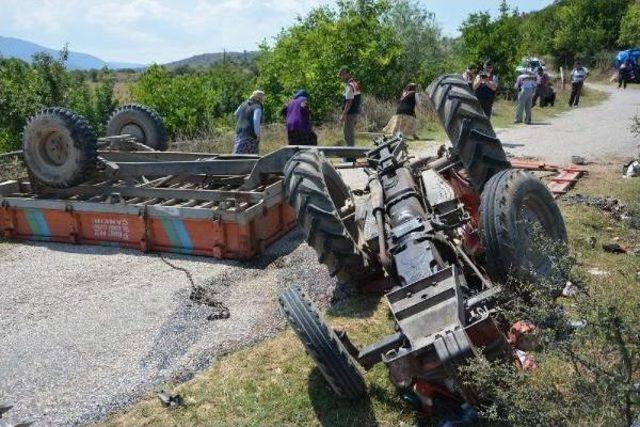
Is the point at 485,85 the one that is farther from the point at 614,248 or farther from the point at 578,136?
the point at 614,248

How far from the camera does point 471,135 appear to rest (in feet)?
17.4

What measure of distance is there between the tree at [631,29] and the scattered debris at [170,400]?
36788 millimetres

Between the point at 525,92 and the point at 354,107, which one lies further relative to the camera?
the point at 525,92

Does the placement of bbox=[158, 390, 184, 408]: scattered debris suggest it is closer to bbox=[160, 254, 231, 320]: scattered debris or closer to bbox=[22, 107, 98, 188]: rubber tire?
bbox=[160, 254, 231, 320]: scattered debris

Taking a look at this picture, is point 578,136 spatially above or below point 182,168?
below

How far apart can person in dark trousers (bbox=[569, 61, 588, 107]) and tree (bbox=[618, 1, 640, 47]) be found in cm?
1514

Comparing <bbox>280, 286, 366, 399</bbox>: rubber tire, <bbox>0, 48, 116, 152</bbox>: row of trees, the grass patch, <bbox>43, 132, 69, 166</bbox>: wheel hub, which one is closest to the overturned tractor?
<bbox>280, 286, 366, 399</bbox>: rubber tire

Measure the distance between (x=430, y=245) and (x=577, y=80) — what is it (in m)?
19.7

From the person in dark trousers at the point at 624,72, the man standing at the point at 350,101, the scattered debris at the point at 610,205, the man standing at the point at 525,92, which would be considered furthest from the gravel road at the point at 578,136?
the person in dark trousers at the point at 624,72

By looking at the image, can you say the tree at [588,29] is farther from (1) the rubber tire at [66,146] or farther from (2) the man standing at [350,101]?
(1) the rubber tire at [66,146]

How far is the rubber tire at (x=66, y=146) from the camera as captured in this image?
762cm

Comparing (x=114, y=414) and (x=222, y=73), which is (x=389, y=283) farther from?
(x=222, y=73)

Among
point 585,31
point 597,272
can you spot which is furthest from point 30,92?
point 585,31

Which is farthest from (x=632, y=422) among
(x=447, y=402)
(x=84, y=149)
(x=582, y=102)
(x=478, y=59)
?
(x=582, y=102)
